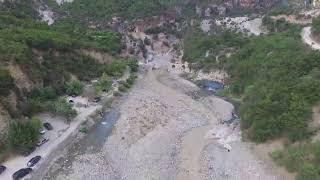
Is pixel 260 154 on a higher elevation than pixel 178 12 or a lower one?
lower

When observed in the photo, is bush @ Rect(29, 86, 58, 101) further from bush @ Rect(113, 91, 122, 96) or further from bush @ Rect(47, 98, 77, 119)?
bush @ Rect(113, 91, 122, 96)

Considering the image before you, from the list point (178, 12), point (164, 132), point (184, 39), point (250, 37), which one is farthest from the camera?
point (178, 12)

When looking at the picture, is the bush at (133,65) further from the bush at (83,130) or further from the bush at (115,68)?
the bush at (83,130)

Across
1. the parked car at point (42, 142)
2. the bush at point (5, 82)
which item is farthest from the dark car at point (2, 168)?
the bush at point (5, 82)

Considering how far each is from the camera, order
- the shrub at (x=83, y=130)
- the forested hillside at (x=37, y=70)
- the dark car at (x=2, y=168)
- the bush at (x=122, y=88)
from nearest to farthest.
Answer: the dark car at (x=2, y=168) < the forested hillside at (x=37, y=70) < the shrub at (x=83, y=130) < the bush at (x=122, y=88)

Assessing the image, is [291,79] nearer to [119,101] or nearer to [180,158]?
[180,158]

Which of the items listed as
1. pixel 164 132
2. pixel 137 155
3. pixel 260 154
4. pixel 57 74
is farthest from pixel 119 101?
pixel 260 154
